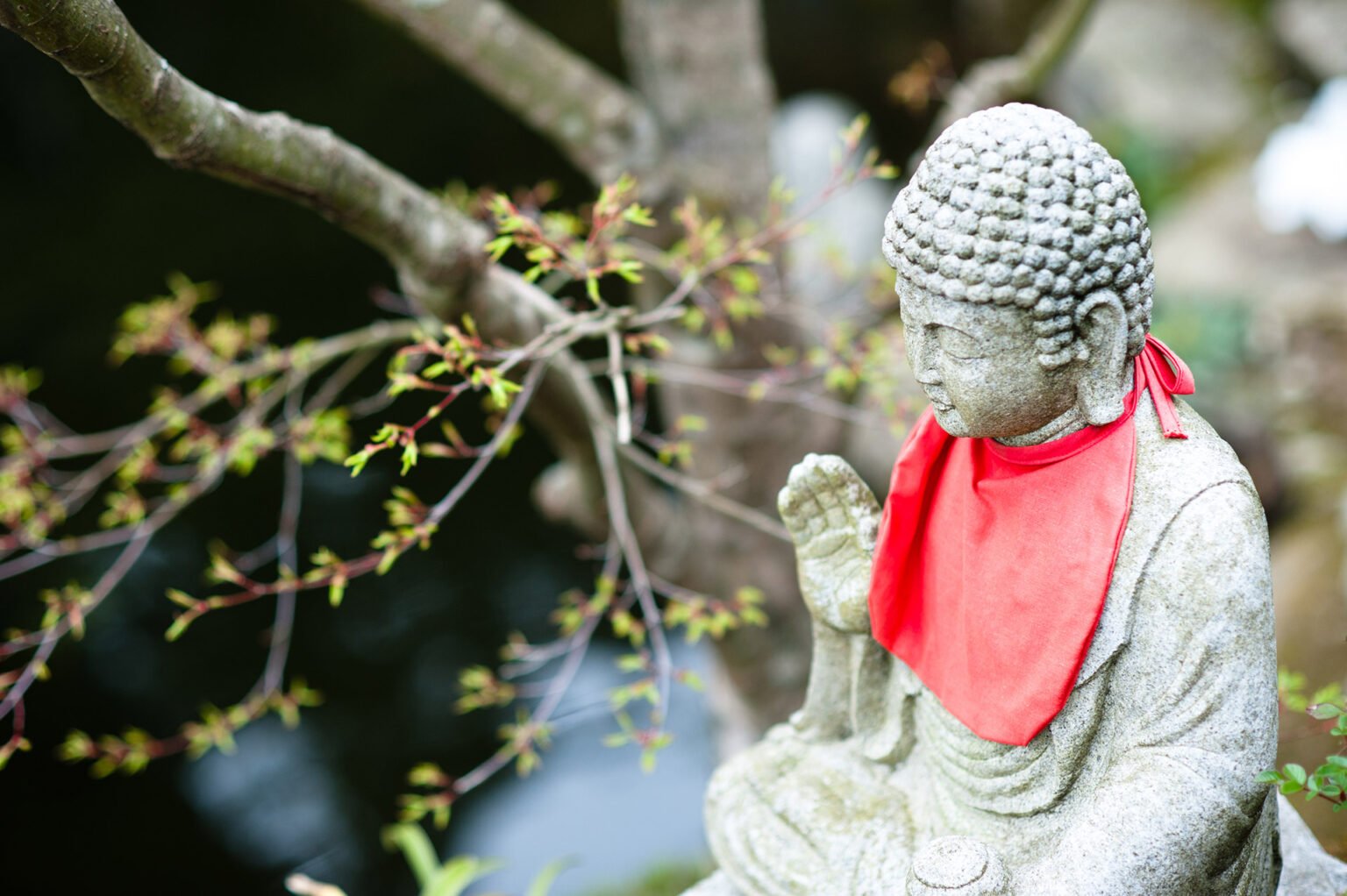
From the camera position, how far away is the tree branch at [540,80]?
11.9ft

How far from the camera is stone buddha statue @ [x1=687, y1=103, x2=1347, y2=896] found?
170 centimetres

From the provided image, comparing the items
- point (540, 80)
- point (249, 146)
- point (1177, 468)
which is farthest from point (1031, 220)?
point (540, 80)

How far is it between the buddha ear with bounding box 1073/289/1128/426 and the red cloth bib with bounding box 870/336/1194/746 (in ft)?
0.14

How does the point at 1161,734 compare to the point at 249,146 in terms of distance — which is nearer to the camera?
the point at 1161,734

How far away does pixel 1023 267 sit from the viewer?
1681 mm

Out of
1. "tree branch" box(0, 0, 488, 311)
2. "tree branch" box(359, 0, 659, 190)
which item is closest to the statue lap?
"tree branch" box(0, 0, 488, 311)

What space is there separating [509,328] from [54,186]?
255 inches

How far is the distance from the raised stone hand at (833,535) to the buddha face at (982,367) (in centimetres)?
33

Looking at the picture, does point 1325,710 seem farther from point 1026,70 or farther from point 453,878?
point 1026,70

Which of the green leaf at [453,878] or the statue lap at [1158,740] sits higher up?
the statue lap at [1158,740]

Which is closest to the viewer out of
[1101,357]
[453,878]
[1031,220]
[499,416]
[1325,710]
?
[1031,220]

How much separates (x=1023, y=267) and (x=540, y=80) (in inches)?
94.7

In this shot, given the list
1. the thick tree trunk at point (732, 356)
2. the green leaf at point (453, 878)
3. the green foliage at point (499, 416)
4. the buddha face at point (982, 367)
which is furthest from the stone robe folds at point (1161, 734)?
the thick tree trunk at point (732, 356)

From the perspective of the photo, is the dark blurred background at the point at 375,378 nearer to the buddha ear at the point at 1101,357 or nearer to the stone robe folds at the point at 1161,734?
the stone robe folds at the point at 1161,734
